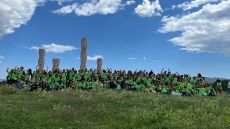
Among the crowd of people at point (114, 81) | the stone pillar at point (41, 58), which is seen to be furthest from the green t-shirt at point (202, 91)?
the stone pillar at point (41, 58)

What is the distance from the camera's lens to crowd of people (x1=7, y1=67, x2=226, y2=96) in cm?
4288

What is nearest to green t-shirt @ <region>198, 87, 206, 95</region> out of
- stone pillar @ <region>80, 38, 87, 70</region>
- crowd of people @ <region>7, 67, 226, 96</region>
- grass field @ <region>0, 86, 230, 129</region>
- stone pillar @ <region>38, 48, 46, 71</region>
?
crowd of people @ <region>7, 67, 226, 96</region>

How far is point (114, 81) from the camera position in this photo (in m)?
43.9

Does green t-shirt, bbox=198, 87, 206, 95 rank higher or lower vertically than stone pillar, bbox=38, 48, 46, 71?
lower

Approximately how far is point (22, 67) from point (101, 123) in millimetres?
24014

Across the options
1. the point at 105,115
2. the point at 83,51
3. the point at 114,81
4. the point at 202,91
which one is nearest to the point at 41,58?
the point at 83,51

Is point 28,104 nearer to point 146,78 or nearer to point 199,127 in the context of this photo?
point 199,127

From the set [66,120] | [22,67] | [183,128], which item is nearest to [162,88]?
[22,67]

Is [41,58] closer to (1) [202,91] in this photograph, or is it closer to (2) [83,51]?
(2) [83,51]

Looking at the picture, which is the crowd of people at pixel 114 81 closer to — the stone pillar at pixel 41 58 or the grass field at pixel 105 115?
the grass field at pixel 105 115

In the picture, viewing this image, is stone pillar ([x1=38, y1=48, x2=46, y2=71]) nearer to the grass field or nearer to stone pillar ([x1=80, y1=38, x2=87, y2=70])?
stone pillar ([x1=80, y1=38, x2=87, y2=70])

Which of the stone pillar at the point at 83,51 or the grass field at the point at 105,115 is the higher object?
the stone pillar at the point at 83,51

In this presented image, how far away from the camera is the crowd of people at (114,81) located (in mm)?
42875

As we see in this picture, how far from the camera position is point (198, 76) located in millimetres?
46938
